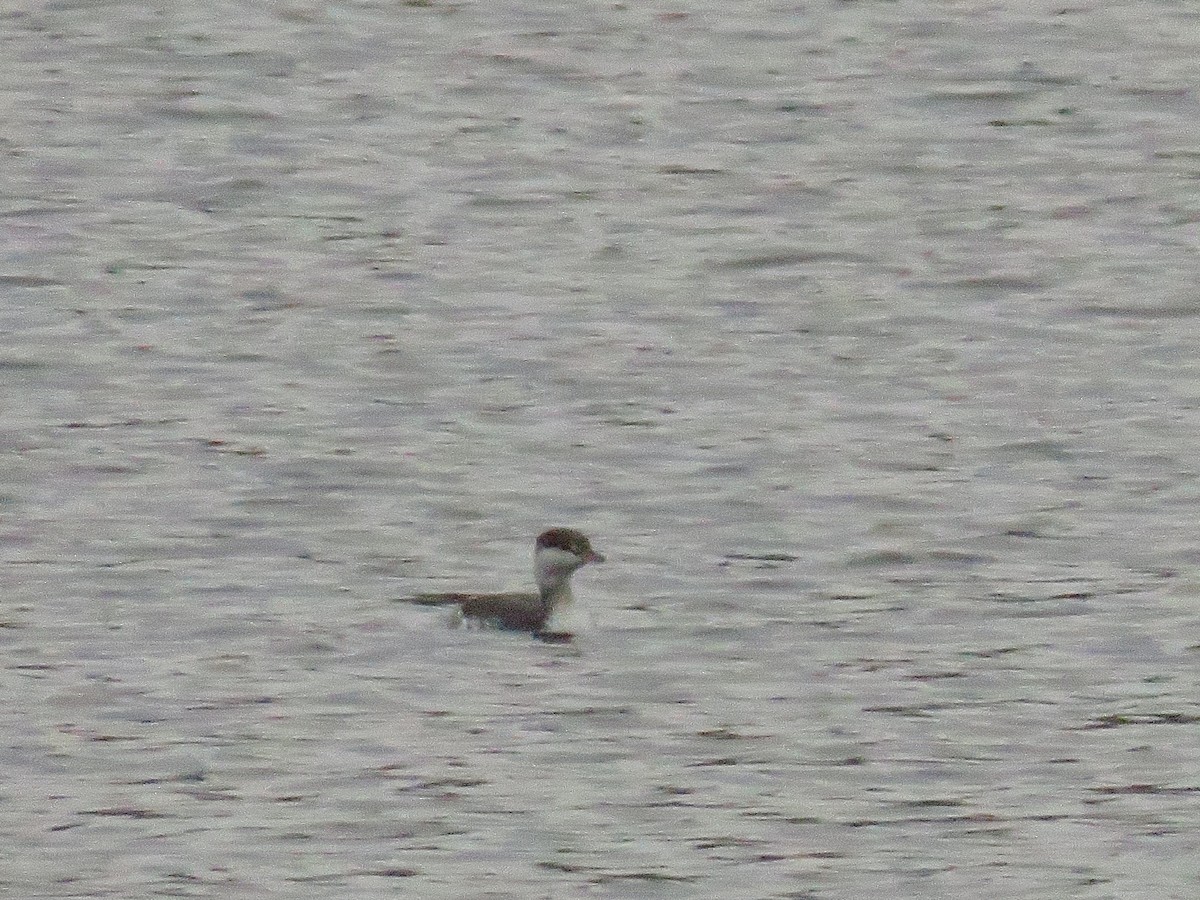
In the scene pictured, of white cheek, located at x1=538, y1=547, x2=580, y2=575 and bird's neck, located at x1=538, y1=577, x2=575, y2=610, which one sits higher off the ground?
white cheek, located at x1=538, y1=547, x2=580, y2=575

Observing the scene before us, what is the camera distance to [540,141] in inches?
1013

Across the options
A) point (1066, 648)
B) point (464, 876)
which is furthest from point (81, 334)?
point (464, 876)

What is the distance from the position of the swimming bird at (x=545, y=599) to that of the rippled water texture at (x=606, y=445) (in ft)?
0.39

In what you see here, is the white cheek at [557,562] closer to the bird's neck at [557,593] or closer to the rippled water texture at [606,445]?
the bird's neck at [557,593]

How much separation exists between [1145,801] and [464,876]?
2.65 m

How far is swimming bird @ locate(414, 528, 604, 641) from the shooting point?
16203 millimetres

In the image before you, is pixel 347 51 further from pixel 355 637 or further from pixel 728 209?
pixel 355 637

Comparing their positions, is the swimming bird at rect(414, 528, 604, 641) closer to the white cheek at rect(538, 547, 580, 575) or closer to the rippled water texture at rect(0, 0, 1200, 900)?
the white cheek at rect(538, 547, 580, 575)

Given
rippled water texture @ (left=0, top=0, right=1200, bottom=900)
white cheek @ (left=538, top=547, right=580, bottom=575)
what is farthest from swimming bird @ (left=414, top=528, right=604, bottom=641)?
rippled water texture @ (left=0, top=0, right=1200, bottom=900)

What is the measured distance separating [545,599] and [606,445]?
9.98ft

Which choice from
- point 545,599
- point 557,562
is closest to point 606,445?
point 557,562

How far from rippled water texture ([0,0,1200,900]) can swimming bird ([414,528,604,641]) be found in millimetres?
118

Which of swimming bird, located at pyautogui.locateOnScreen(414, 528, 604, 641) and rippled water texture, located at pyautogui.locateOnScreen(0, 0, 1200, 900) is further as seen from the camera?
swimming bird, located at pyautogui.locateOnScreen(414, 528, 604, 641)

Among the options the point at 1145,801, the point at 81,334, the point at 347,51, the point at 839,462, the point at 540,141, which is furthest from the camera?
the point at 347,51
